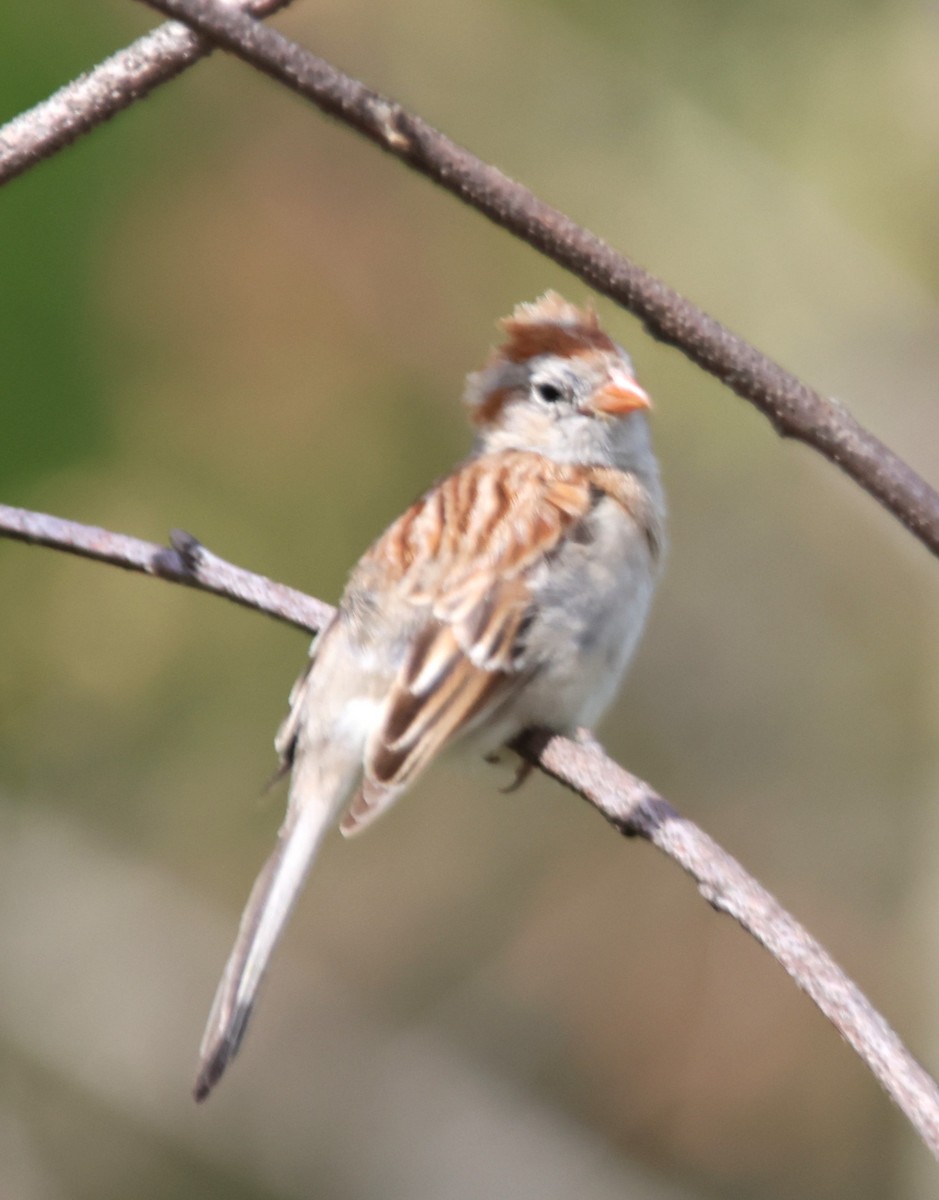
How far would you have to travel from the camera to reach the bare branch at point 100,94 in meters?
1.90

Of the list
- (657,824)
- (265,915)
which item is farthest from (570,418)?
(657,824)

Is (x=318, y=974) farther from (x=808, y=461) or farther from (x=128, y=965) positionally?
(x=808, y=461)

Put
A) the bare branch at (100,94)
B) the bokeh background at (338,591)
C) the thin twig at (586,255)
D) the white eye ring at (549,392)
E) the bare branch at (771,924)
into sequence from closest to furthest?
the thin twig at (586,255) → the bare branch at (771,924) → the bare branch at (100,94) → the white eye ring at (549,392) → the bokeh background at (338,591)

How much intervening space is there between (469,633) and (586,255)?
1.26 metres

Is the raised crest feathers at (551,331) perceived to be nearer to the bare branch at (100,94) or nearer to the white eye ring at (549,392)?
the white eye ring at (549,392)

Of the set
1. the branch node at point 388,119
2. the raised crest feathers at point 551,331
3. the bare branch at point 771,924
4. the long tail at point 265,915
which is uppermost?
the raised crest feathers at point 551,331

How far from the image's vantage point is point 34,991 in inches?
171

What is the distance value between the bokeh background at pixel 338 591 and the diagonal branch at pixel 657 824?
206 cm

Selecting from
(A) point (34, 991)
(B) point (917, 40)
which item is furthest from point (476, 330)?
(A) point (34, 991)

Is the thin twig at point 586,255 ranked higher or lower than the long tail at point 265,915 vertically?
higher

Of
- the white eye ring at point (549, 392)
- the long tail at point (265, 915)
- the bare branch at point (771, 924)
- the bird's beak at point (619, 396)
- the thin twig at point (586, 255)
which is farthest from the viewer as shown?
the white eye ring at point (549, 392)

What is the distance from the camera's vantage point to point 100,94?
191 centimetres

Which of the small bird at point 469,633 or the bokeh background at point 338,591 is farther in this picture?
the bokeh background at point 338,591

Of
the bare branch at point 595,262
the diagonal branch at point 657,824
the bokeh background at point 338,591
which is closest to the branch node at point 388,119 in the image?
the bare branch at point 595,262
